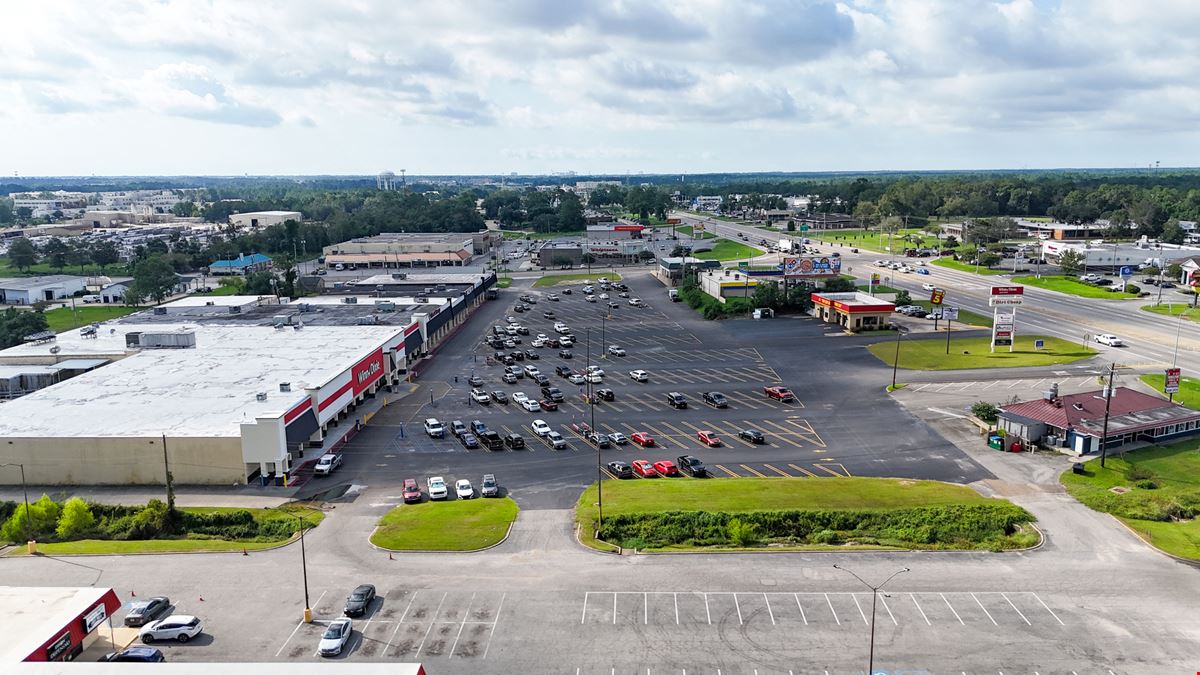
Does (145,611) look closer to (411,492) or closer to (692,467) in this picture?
(411,492)

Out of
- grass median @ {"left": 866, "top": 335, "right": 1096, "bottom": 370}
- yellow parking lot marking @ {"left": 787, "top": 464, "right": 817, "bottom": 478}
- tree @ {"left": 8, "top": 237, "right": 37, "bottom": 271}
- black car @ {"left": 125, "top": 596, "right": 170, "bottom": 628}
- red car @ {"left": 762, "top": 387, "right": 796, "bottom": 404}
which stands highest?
tree @ {"left": 8, "top": 237, "right": 37, "bottom": 271}

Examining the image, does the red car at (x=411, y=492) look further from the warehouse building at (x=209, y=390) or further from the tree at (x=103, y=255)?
the tree at (x=103, y=255)

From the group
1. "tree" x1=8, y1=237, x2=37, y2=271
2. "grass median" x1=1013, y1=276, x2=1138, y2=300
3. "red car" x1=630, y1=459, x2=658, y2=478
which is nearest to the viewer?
"red car" x1=630, y1=459, x2=658, y2=478

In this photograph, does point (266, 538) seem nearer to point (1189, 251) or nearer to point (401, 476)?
point (401, 476)

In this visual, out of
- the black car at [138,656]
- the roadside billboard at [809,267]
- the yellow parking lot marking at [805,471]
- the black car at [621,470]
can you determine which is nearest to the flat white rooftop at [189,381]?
the black car at [138,656]

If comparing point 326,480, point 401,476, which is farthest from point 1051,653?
point 326,480

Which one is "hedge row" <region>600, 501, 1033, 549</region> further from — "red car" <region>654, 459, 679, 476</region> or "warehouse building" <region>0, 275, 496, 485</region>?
"warehouse building" <region>0, 275, 496, 485</region>

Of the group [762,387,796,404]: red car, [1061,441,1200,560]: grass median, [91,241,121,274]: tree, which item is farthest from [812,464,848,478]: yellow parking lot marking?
[91,241,121,274]: tree
